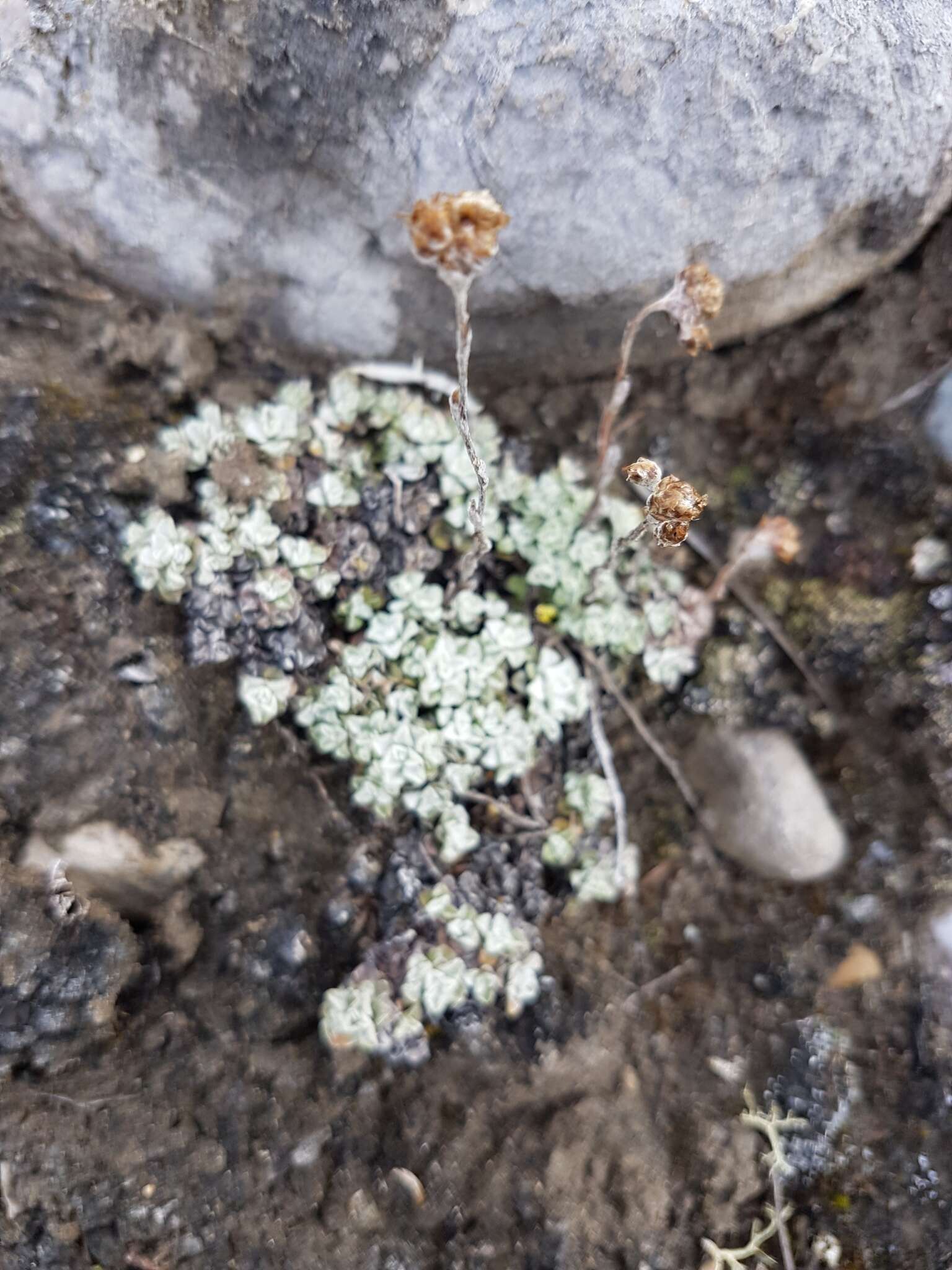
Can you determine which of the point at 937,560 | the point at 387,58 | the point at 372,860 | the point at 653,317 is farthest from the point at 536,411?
the point at 372,860

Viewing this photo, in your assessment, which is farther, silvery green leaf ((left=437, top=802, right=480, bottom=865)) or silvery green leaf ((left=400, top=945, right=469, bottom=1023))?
silvery green leaf ((left=437, top=802, right=480, bottom=865))

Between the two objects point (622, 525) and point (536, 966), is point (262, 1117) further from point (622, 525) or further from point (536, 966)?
point (622, 525)

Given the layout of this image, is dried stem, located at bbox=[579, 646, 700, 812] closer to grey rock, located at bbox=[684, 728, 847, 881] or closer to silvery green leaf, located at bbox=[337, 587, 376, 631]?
grey rock, located at bbox=[684, 728, 847, 881]

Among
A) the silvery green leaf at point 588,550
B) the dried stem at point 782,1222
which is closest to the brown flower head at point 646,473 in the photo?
the silvery green leaf at point 588,550

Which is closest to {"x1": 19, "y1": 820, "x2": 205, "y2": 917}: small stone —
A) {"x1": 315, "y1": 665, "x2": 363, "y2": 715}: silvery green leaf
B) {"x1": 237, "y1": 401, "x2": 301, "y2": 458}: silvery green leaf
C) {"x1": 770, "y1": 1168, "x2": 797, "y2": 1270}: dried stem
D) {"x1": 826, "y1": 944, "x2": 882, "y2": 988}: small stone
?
{"x1": 315, "y1": 665, "x2": 363, "y2": 715}: silvery green leaf

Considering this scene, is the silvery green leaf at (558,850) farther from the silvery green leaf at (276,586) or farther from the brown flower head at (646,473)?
the brown flower head at (646,473)

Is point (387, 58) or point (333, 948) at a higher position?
point (387, 58)
